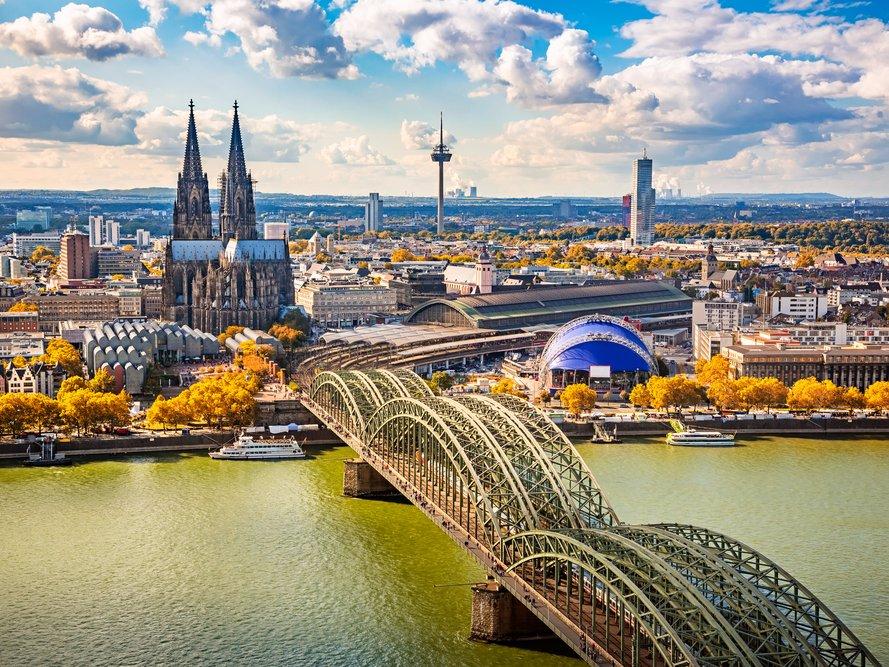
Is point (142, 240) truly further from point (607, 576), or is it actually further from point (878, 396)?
point (607, 576)

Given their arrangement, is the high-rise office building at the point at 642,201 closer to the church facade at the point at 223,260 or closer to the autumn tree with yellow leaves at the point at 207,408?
the church facade at the point at 223,260

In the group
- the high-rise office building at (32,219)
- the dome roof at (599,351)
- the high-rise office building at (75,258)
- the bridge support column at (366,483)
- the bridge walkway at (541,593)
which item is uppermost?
the high-rise office building at (32,219)

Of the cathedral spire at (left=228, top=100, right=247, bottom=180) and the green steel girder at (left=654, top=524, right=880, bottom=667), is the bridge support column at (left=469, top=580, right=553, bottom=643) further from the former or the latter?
the cathedral spire at (left=228, top=100, right=247, bottom=180)

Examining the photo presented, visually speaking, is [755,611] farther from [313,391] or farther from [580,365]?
[580,365]

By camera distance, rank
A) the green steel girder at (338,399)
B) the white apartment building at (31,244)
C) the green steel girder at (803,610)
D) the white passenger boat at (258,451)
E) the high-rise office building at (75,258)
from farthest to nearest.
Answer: the white apartment building at (31,244), the high-rise office building at (75,258), the white passenger boat at (258,451), the green steel girder at (338,399), the green steel girder at (803,610)

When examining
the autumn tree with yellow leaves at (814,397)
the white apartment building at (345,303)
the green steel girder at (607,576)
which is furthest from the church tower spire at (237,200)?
the green steel girder at (607,576)

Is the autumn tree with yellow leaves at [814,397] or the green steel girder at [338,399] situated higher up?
the green steel girder at [338,399]

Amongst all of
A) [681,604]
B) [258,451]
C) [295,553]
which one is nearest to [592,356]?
[258,451]
